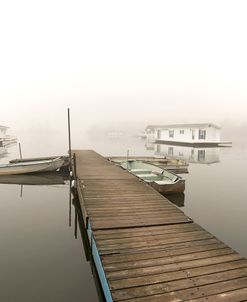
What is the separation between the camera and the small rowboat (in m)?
13.7

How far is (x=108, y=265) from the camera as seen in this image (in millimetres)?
5223

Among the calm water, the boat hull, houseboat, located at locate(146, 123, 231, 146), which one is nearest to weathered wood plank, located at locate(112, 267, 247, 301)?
the calm water

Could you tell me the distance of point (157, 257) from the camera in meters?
5.59

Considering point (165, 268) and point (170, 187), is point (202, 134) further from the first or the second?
point (165, 268)

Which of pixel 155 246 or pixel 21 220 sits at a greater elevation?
pixel 155 246

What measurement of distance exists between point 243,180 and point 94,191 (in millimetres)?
14740

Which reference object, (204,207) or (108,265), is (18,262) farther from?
(204,207)

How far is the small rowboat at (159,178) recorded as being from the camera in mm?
13711

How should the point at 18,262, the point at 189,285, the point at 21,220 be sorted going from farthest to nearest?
the point at 21,220
the point at 18,262
the point at 189,285

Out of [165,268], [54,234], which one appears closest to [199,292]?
[165,268]

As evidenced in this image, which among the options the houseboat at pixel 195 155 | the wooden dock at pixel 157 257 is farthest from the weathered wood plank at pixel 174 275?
the houseboat at pixel 195 155

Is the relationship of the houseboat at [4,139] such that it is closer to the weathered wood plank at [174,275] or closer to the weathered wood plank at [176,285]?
the weathered wood plank at [174,275]

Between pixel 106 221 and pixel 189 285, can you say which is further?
A: pixel 106 221

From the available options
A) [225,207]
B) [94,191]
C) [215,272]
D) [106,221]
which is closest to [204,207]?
[225,207]
